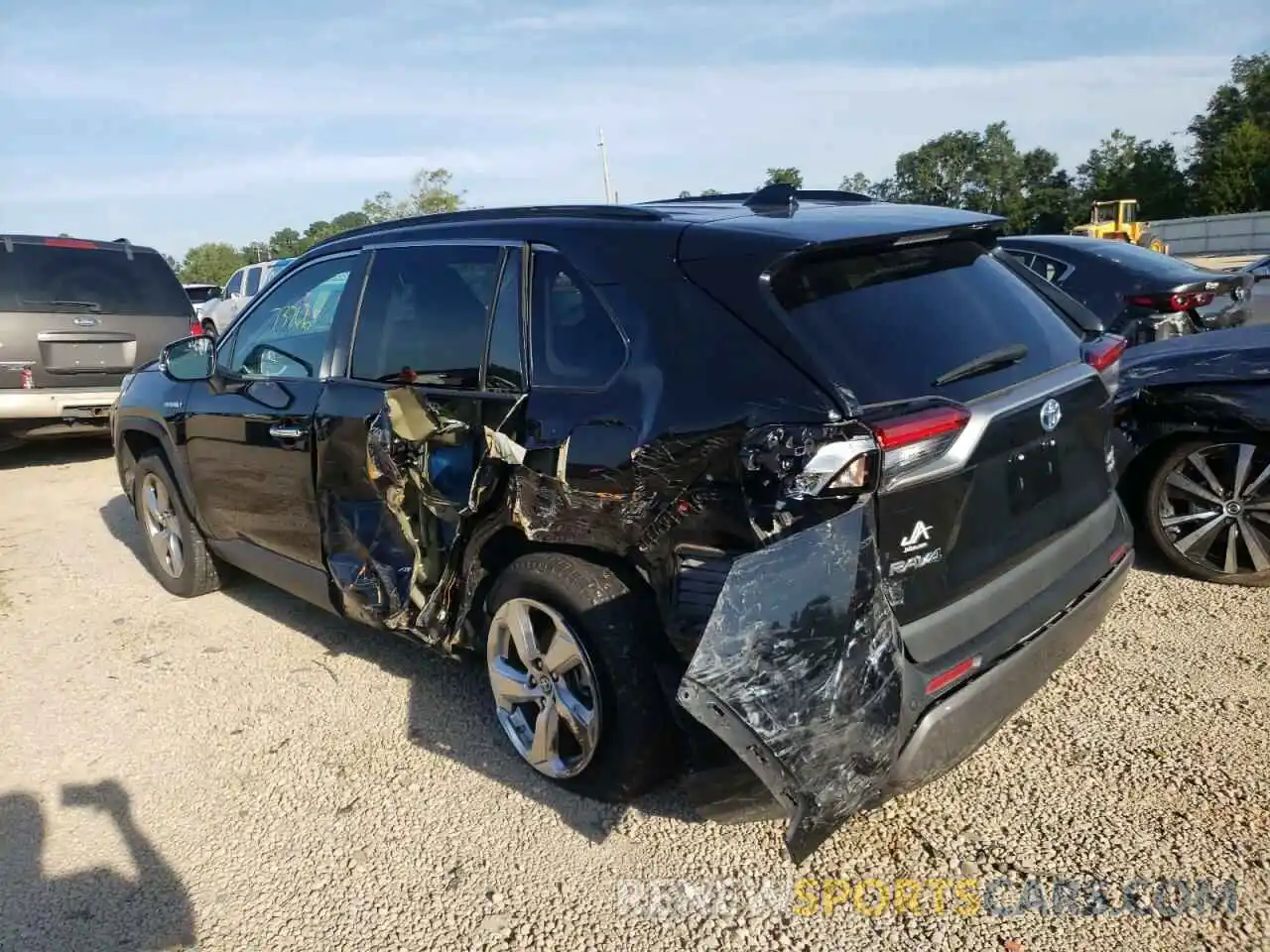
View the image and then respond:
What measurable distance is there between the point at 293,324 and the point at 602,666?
94.0 inches

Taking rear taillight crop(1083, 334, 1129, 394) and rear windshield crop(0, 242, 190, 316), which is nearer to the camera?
rear taillight crop(1083, 334, 1129, 394)

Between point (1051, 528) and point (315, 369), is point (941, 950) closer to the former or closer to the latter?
point (1051, 528)

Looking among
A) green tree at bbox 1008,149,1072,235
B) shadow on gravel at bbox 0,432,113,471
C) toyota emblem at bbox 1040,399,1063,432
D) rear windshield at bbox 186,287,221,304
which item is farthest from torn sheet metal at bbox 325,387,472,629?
green tree at bbox 1008,149,1072,235

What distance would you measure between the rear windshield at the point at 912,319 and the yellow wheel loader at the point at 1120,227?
37.0 m

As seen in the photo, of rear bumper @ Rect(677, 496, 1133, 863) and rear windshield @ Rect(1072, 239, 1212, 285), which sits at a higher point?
rear windshield @ Rect(1072, 239, 1212, 285)

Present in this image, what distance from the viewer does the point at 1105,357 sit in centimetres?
315

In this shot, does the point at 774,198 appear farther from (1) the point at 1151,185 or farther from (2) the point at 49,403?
(1) the point at 1151,185

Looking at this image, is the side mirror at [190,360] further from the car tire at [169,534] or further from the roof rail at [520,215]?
the roof rail at [520,215]

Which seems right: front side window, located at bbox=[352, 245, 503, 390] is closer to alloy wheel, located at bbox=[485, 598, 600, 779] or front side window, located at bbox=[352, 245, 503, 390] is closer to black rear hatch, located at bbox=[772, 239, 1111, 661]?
alloy wheel, located at bbox=[485, 598, 600, 779]

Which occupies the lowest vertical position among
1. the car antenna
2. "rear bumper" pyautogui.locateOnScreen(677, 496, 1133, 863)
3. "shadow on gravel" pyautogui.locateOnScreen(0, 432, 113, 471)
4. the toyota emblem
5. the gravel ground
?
the gravel ground

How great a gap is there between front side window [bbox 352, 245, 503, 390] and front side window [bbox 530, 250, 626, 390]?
0.82 feet

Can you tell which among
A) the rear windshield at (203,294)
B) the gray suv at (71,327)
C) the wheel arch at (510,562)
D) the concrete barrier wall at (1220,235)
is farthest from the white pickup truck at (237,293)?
the concrete barrier wall at (1220,235)

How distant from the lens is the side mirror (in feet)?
15.3

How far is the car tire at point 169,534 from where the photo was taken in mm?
5102
